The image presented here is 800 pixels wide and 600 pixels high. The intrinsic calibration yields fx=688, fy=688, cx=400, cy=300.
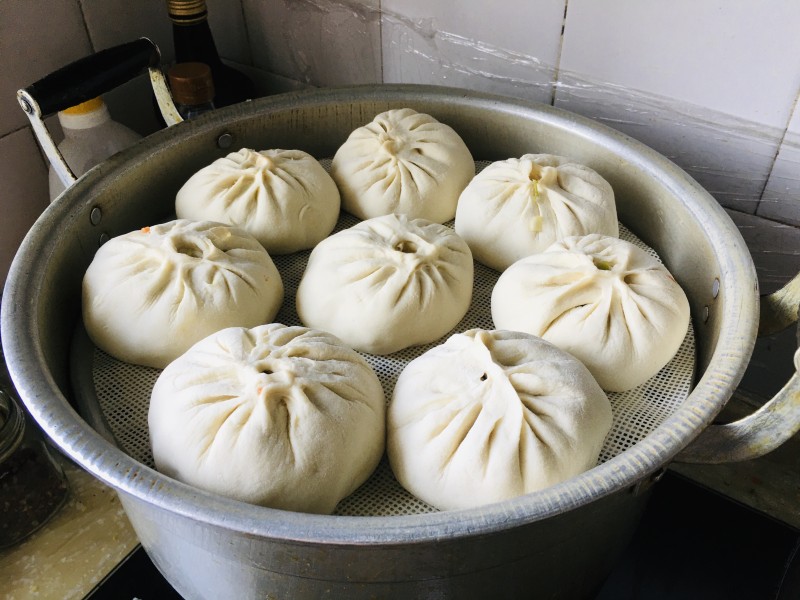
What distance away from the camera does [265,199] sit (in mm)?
996

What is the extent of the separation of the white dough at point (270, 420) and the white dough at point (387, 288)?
0.09 metres

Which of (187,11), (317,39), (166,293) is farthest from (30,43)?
(166,293)

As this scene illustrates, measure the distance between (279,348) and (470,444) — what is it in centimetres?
23

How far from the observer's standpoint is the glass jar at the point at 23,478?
1067mm

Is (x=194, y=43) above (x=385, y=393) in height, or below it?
above

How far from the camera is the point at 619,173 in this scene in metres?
1.06

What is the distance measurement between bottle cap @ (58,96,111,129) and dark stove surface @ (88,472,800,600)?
71 centimetres

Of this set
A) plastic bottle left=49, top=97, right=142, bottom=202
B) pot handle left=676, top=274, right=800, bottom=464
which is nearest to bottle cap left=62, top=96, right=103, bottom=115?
plastic bottle left=49, top=97, right=142, bottom=202

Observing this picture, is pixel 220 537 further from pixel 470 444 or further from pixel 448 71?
pixel 448 71

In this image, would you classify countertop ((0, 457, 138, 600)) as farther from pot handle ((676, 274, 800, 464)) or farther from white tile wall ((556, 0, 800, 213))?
white tile wall ((556, 0, 800, 213))

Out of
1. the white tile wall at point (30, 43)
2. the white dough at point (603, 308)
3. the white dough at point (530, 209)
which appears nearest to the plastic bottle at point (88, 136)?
the white tile wall at point (30, 43)

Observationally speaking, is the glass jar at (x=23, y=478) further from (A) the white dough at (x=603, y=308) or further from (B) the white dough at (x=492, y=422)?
(A) the white dough at (x=603, y=308)

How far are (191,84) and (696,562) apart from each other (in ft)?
3.55

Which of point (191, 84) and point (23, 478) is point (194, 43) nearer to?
point (191, 84)
